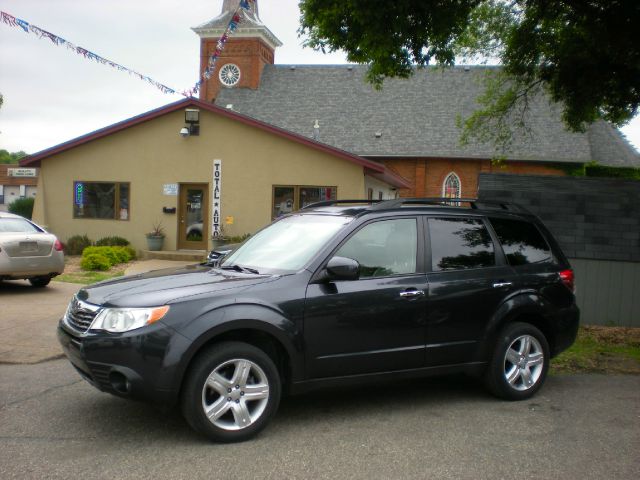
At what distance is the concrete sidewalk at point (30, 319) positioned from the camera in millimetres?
7652

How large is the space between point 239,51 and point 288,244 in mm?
41581

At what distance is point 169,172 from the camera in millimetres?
21625

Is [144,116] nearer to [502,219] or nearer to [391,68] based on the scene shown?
[391,68]

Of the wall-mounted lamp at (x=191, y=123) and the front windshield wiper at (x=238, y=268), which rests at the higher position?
the wall-mounted lamp at (x=191, y=123)

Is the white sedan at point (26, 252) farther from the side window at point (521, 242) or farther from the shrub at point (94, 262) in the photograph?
the side window at point (521, 242)

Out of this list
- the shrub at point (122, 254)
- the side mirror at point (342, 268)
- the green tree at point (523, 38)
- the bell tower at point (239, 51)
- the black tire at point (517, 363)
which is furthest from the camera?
the bell tower at point (239, 51)

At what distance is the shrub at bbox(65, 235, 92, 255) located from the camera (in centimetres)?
2155

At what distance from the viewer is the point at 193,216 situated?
71.5 feet

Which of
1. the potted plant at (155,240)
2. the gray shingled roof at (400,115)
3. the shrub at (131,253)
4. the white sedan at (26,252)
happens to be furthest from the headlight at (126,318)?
the gray shingled roof at (400,115)

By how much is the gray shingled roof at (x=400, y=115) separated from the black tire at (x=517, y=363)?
3024cm

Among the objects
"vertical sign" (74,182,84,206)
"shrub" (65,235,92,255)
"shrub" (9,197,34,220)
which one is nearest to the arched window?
"vertical sign" (74,182,84,206)

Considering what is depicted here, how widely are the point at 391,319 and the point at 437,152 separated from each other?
32.3 meters

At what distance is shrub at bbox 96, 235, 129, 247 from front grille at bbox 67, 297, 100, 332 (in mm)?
16750

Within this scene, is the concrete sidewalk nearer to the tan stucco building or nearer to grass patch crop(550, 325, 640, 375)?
grass patch crop(550, 325, 640, 375)
